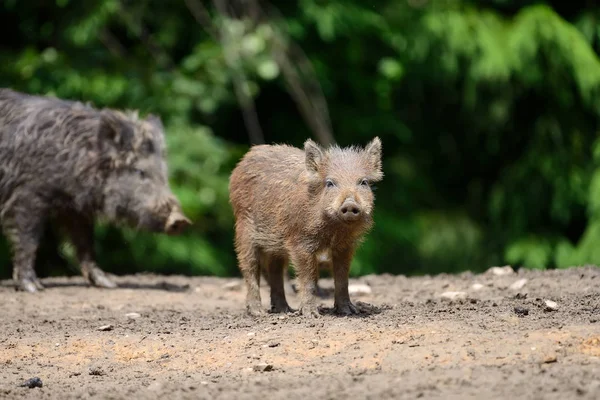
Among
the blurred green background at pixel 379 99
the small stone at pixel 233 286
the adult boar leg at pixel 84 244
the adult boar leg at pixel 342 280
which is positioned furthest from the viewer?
the blurred green background at pixel 379 99

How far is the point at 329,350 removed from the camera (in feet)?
19.8

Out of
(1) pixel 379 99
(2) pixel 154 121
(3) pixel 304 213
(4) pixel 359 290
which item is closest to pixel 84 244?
(2) pixel 154 121

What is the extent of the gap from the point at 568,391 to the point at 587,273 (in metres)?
4.33

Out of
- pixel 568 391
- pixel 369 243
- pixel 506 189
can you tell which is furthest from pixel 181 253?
pixel 568 391

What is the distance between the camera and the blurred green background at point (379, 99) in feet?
41.9

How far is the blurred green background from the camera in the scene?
1278 centimetres

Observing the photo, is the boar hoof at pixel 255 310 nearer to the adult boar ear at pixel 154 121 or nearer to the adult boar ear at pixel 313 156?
the adult boar ear at pixel 313 156

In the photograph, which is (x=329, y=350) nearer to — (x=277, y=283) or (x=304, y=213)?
(x=304, y=213)

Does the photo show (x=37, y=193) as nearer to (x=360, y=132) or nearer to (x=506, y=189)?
(x=360, y=132)

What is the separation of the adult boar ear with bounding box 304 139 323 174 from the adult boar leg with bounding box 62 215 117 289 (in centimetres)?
374

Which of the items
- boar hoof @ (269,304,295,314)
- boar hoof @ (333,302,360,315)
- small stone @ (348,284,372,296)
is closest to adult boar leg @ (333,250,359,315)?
boar hoof @ (333,302,360,315)

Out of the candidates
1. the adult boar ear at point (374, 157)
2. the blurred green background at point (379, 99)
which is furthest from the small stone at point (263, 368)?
the blurred green background at point (379, 99)

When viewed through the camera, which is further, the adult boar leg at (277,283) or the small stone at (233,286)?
the small stone at (233,286)

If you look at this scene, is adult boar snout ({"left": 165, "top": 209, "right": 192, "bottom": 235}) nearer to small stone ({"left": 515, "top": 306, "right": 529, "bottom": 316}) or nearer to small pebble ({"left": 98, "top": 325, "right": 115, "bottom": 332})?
small pebble ({"left": 98, "top": 325, "right": 115, "bottom": 332})
